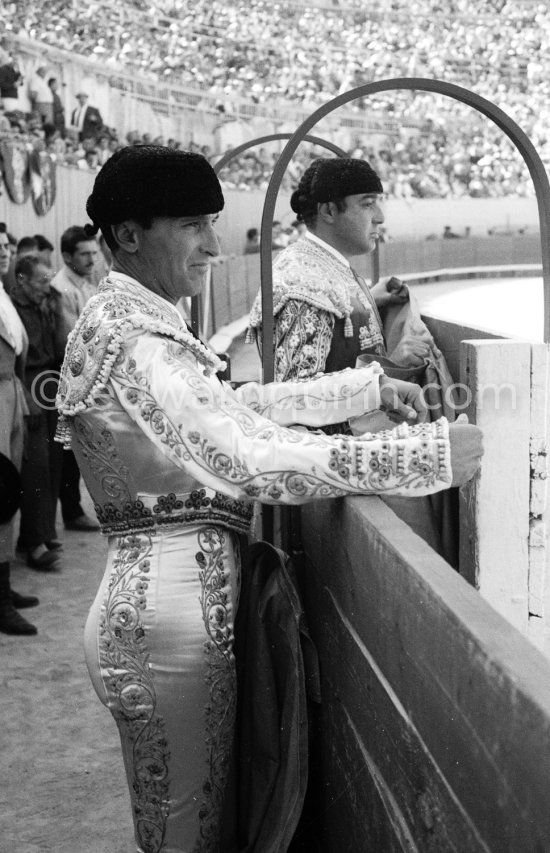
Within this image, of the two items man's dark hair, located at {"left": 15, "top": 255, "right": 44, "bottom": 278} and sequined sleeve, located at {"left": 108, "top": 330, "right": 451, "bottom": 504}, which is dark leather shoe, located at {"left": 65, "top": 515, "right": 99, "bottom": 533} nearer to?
man's dark hair, located at {"left": 15, "top": 255, "right": 44, "bottom": 278}

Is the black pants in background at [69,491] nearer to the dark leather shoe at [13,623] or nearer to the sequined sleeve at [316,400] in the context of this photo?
the dark leather shoe at [13,623]

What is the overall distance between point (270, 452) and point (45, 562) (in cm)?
334

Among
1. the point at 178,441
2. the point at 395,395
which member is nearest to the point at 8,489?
the point at 395,395

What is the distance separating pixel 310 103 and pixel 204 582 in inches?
741

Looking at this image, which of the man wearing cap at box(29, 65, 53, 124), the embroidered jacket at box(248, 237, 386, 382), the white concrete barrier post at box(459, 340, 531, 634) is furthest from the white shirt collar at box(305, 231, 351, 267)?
the man wearing cap at box(29, 65, 53, 124)

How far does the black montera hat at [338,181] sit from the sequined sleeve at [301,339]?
1.19 ft

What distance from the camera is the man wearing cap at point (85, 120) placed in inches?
417

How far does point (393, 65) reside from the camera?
69.2ft

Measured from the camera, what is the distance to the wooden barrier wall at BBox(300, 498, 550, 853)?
0.85 m

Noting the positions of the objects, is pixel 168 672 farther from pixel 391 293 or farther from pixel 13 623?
pixel 13 623

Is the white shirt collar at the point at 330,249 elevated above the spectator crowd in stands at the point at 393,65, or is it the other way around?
the spectator crowd in stands at the point at 393,65

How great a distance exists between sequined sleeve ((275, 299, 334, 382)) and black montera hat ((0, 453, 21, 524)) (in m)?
1.37

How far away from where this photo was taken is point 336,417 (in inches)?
72.5

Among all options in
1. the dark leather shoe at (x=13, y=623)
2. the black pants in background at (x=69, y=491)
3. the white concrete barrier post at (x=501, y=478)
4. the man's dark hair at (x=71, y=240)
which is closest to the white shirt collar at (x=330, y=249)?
the white concrete barrier post at (x=501, y=478)
